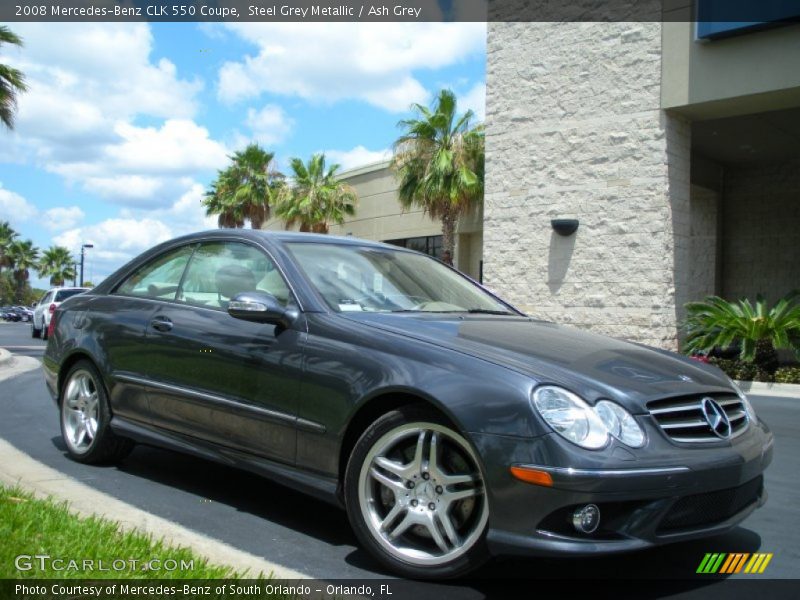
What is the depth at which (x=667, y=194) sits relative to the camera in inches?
567

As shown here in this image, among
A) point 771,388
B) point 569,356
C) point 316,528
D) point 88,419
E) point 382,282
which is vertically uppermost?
point 382,282

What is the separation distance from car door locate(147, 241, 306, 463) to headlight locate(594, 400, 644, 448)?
1.45 m

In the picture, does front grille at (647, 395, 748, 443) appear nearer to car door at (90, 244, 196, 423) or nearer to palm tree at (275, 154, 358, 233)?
car door at (90, 244, 196, 423)

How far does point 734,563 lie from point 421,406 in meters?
1.66

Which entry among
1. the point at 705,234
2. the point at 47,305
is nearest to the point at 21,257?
the point at 47,305

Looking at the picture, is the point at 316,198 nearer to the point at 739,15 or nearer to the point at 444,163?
the point at 444,163

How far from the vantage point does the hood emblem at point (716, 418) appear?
3.25 meters

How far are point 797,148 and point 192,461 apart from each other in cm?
1610

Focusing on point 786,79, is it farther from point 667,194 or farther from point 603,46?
point 603,46

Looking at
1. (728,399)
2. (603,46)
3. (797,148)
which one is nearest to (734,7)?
(603,46)

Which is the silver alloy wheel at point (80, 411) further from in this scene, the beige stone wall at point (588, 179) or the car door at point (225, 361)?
the beige stone wall at point (588, 179)

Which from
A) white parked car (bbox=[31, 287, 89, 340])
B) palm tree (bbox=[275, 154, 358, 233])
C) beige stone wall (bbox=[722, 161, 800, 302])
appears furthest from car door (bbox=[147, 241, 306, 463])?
palm tree (bbox=[275, 154, 358, 233])

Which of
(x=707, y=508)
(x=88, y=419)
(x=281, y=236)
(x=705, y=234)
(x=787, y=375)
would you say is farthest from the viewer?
(x=705, y=234)

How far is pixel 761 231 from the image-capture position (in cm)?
1861
